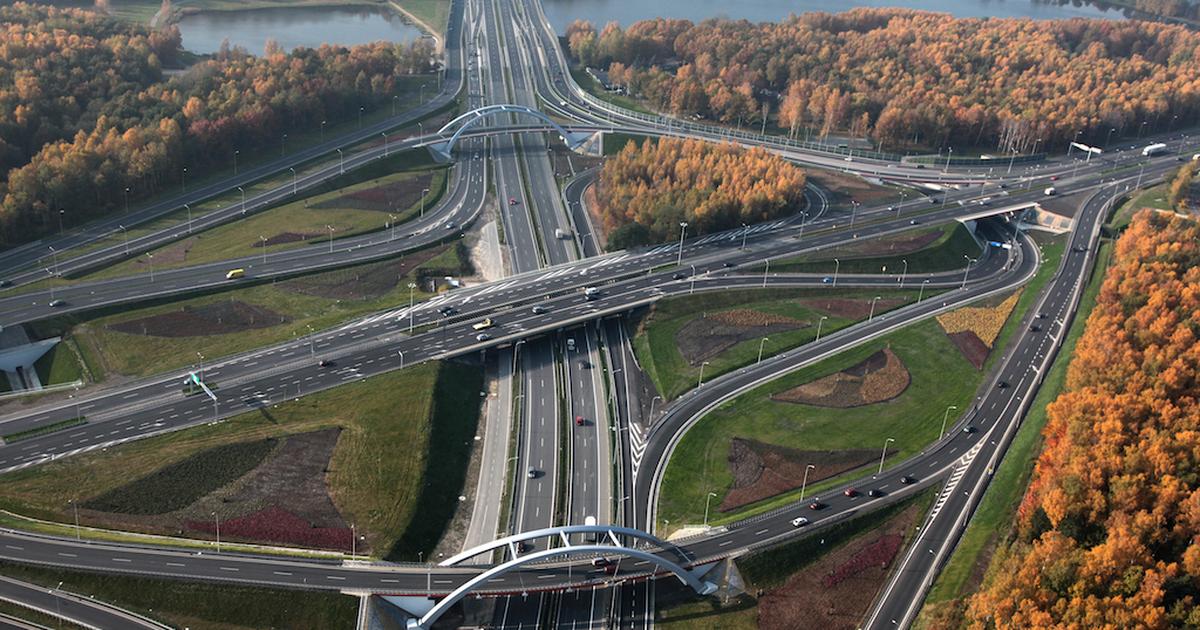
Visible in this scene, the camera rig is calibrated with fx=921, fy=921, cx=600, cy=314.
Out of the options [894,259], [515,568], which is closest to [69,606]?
[515,568]

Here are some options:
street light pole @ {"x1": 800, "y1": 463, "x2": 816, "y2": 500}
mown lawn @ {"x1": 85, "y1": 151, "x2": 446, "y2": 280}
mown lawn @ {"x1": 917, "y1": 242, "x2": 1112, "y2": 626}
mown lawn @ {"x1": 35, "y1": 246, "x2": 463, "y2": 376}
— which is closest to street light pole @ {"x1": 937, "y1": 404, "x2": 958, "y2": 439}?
mown lawn @ {"x1": 917, "y1": 242, "x2": 1112, "y2": 626}

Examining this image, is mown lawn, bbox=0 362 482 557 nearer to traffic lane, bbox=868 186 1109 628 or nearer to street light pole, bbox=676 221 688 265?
traffic lane, bbox=868 186 1109 628

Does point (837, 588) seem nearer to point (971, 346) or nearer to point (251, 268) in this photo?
point (971, 346)

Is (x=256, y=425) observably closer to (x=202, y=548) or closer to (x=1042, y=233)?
(x=202, y=548)

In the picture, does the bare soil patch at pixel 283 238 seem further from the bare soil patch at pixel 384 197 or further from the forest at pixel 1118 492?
the forest at pixel 1118 492

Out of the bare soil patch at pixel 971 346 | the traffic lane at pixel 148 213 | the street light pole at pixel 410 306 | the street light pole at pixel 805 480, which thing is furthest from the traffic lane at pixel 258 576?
the bare soil patch at pixel 971 346

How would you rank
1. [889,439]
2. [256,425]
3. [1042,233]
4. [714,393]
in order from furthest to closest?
[1042,233]
[714,393]
[889,439]
[256,425]

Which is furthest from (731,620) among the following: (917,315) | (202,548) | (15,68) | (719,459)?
(15,68)
